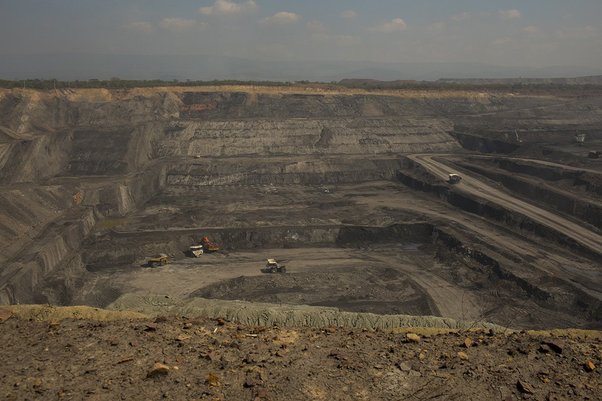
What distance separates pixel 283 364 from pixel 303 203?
111ft

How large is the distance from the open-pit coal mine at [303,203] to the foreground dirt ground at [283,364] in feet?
22.0

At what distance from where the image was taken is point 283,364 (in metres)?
10.5

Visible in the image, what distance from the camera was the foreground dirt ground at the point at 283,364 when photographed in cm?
944

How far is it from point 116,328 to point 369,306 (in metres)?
16.5

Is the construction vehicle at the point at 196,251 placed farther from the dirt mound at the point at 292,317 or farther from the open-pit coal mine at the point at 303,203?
the dirt mound at the point at 292,317

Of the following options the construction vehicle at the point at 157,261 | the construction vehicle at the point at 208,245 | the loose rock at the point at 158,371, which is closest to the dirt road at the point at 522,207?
the construction vehicle at the point at 208,245

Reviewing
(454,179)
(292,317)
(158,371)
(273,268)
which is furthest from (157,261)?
(454,179)

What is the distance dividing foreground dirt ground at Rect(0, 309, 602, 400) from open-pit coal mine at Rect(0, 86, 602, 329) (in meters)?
6.71

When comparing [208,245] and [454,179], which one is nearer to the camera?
[208,245]

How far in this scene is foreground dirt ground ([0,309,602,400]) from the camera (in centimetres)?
944

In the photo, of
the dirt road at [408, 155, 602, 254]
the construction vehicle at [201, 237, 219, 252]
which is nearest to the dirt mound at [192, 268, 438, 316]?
the construction vehicle at [201, 237, 219, 252]

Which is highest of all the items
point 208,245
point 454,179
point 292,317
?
point 454,179

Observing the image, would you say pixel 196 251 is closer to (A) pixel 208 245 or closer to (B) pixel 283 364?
(A) pixel 208 245

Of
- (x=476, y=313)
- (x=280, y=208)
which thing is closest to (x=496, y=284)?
(x=476, y=313)
